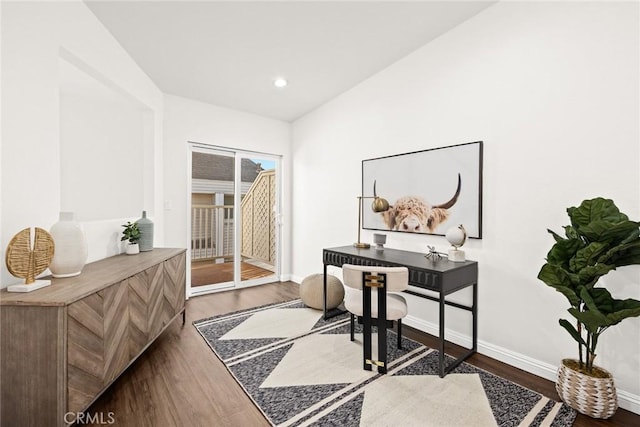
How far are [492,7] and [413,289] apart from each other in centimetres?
248

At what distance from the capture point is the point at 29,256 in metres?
1.51

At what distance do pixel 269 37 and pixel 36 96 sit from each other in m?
1.74

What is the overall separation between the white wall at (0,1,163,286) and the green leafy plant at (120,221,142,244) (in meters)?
0.32

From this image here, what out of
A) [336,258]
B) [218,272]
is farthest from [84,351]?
[218,272]

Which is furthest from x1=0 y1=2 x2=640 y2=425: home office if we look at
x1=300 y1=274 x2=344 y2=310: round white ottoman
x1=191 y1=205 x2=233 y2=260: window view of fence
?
x1=300 y1=274 x2=344 y2=310: round white ottoman

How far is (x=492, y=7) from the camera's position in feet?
7.29

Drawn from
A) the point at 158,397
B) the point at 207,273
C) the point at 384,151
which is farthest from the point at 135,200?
the point at 384,151

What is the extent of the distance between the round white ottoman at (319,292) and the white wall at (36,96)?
2.03 meters

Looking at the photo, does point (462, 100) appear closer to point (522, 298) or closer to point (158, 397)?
point (522, 298)

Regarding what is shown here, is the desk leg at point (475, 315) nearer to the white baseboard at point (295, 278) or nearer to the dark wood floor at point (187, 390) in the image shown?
the dark wood floor at point (187, 390)

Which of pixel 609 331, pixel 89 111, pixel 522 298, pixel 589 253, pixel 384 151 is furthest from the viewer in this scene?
pixel 384 151

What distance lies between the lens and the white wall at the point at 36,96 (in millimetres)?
1533

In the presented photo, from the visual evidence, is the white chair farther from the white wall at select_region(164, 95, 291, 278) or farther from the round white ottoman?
the white wall at select_region(164, 95, 291, 278)

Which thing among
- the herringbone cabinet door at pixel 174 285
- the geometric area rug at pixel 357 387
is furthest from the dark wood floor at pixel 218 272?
the geometric area rug at pixel 357 387
